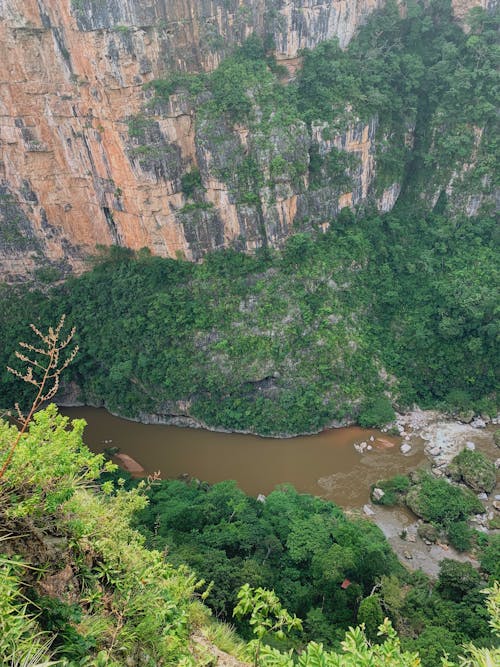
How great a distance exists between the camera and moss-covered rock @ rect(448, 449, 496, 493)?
14.6 metres

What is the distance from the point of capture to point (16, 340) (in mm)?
17875

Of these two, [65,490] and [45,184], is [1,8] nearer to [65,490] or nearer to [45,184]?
[45,184]

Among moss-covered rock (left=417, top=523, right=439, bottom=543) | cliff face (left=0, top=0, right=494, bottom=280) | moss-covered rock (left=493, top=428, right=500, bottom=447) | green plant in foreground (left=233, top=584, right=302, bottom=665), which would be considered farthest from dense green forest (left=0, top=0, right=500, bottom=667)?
green plant in foreground (left=233, top=584, right=302, bottom=665)

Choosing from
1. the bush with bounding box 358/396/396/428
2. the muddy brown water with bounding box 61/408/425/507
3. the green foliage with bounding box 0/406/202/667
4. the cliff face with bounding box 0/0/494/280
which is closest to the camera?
the green foliage with bounding box 0/406/202/667

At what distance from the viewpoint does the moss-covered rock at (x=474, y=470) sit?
1461 centimetres

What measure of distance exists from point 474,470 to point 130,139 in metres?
14.6

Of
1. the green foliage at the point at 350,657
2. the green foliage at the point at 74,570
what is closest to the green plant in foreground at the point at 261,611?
the green foliage at the point at 350,657

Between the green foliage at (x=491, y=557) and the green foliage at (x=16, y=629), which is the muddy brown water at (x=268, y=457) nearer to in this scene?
the green foliage at (x=491, y=557)

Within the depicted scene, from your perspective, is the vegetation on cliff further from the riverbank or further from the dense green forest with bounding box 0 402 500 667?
the riverbank

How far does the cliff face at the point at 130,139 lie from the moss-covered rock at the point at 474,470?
938cm

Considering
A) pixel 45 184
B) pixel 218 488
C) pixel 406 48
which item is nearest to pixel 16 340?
pixel 45 184

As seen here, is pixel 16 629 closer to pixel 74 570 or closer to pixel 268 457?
pixel 74 570

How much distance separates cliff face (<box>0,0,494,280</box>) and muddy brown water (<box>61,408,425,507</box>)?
6517 mm

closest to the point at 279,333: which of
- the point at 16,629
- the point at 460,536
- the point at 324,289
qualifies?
the point at 324,289
